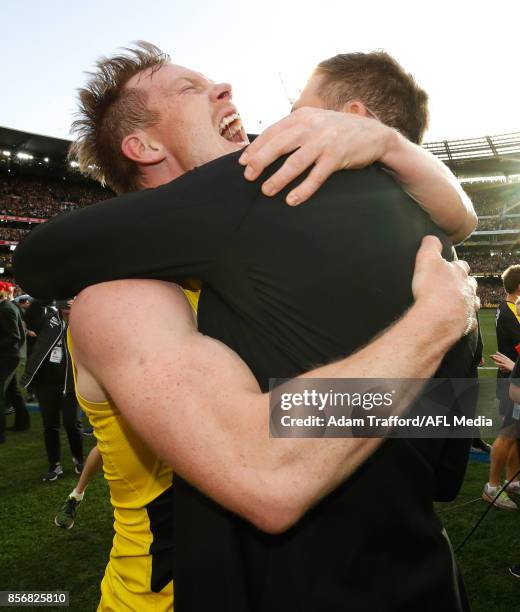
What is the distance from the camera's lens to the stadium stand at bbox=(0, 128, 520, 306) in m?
40.3

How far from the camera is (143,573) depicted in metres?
1.44

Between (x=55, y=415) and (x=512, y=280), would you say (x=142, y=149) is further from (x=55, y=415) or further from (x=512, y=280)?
(x=512, y=280)

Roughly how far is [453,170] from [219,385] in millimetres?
54714

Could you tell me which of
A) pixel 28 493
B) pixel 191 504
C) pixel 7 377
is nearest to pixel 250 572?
pixel 191 504

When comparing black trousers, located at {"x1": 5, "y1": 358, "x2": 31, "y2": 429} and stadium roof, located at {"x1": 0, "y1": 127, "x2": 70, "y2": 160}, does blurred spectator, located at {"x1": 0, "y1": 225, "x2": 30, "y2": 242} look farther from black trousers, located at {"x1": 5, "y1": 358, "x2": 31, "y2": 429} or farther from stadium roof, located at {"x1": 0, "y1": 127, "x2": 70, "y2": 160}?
black trousers, located at {"x1": 5, "y1": 358, "x2": 31, "y2": 429}

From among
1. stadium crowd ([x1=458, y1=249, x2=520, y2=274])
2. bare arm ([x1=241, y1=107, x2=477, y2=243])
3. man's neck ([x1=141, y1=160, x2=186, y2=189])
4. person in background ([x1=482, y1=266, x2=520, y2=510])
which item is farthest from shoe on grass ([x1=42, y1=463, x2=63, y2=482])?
stadium crowd ([x1=458, y1=249, x2=520, y2=274])

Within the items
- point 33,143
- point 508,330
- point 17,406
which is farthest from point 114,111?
point 33,143

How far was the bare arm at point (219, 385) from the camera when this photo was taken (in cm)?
85

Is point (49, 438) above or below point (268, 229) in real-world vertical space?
below

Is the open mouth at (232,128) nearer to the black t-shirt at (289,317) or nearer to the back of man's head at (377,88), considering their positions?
the back of man's head at (377,88)

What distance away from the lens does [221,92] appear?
189 centimetres

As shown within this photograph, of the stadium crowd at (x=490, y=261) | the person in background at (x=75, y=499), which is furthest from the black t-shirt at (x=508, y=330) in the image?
the stadium crowd at (x=490, y=261)

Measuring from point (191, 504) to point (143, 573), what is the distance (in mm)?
560

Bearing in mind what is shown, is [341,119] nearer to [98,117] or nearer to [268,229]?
[268,229]
